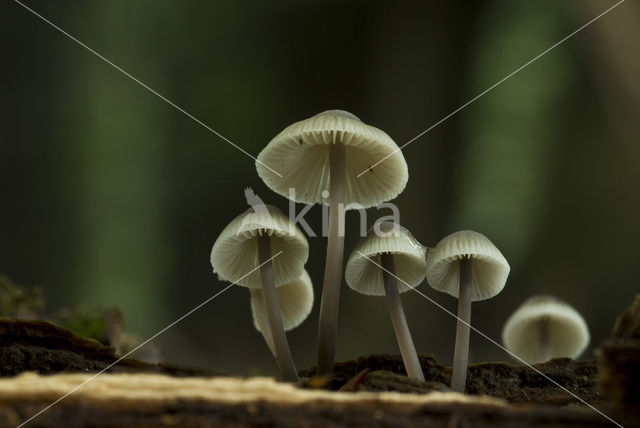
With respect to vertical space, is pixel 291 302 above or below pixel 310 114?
below

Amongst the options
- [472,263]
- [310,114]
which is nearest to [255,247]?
[472,263]

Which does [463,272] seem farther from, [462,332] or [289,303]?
[289,303]

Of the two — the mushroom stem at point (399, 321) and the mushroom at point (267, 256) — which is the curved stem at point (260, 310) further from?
the mushroom stem at point (399, 321)

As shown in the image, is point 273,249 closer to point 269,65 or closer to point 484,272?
point 484,272

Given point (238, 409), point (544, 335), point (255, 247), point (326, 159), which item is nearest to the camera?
point (238, 409)

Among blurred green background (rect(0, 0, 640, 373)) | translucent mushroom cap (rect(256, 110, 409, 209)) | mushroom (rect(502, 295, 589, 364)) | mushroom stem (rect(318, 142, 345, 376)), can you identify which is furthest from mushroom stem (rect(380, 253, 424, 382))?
blurred green background (rect(0, 0, 640, 373))

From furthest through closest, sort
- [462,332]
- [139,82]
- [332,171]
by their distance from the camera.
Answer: [139,82], [332,171], [462,332]

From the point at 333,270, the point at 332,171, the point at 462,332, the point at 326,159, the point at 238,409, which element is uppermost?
the point at 326,159
